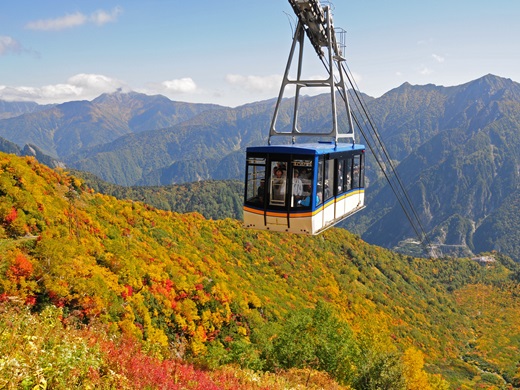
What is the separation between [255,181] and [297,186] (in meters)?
1.93

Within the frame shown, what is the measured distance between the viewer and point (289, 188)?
1759cm

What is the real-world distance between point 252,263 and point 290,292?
8.53 m

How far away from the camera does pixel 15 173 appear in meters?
31.4

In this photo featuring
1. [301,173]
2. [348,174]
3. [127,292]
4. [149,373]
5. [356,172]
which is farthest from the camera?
[127,292]

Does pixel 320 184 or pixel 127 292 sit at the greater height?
pixel 320 184

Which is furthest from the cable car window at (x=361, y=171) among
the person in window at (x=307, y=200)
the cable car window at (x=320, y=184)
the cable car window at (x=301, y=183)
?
the cable car window at (x=301, y=183)

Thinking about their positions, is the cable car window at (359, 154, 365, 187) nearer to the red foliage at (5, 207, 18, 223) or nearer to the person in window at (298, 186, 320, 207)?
the person in window at (298, 186, 320, 207)

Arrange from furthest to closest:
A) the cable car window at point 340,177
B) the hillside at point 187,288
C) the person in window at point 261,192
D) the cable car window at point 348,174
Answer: the hillside at point 187,288
the cable car window at point 348,174
the cable car window at point 340,177
the person in window at point 261,192

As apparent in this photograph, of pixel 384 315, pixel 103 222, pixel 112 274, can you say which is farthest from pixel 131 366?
pixel 384 315

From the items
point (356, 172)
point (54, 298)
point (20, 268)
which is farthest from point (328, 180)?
point (20, 268)

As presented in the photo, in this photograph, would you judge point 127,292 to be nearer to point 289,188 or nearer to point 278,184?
point 278,184

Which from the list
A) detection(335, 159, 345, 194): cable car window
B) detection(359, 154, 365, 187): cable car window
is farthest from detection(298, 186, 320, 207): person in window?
detection(359, 154, 365, 187): cable car window

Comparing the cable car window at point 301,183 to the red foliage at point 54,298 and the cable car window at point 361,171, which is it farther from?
the red foliage at point 54,298

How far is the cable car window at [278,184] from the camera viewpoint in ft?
58.1
